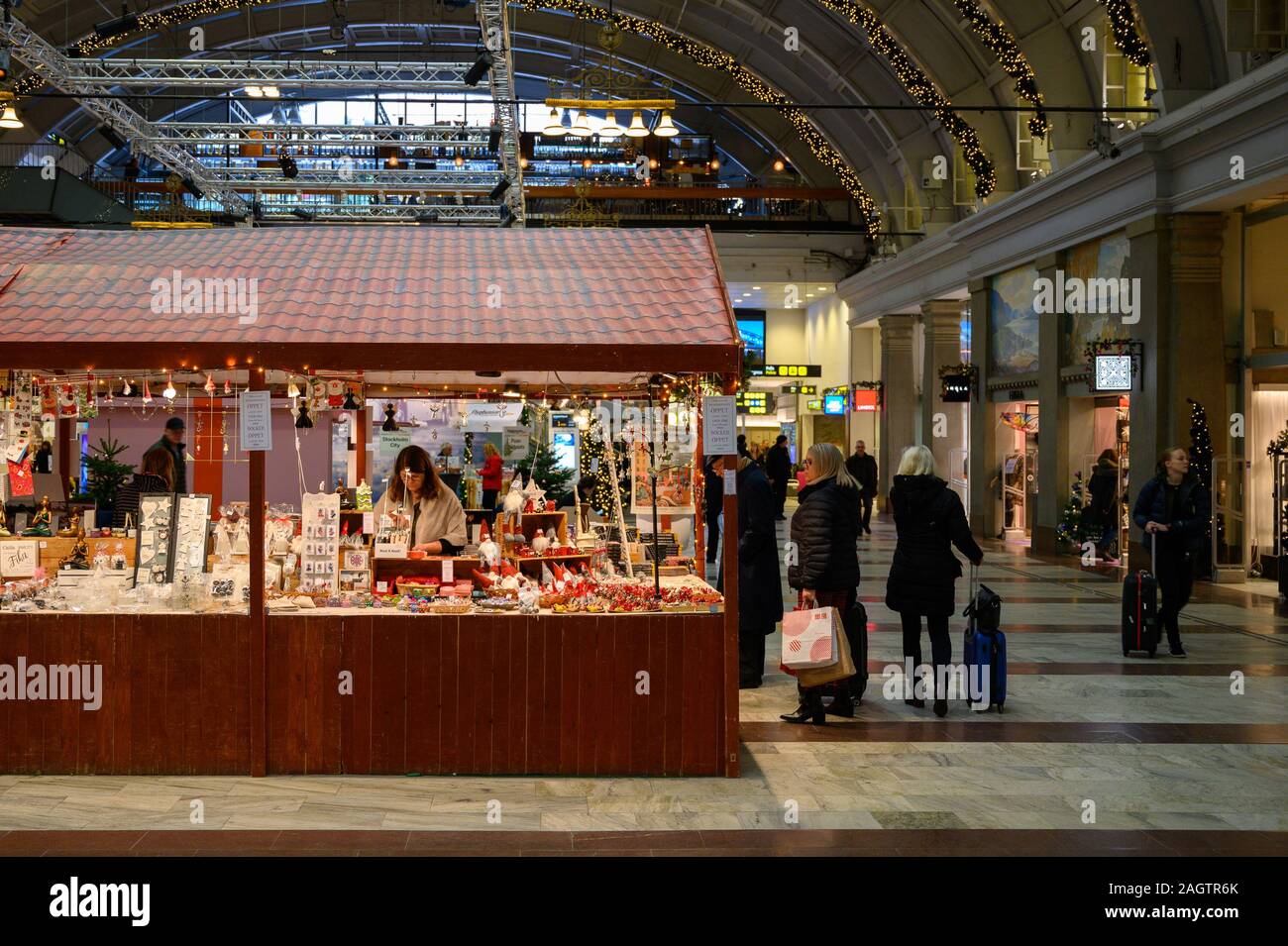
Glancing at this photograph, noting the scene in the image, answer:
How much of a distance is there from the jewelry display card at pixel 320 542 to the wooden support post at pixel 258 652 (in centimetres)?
49

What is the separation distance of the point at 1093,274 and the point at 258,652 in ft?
47.7

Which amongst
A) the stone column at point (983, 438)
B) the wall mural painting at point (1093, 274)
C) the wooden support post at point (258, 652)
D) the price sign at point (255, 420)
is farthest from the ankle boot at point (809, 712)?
the stone column at point (983, 438)

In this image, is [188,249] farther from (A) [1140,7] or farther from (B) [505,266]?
(A) [1140,7]

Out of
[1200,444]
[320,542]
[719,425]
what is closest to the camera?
[719,425]

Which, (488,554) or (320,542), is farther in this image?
(488,554)

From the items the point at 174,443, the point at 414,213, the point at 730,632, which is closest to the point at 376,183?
the point at 414,213

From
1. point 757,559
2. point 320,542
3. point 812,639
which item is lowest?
point 812,639

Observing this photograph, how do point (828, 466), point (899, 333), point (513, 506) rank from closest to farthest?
point (828, 466)
point (513, 506)
point (899, 333)

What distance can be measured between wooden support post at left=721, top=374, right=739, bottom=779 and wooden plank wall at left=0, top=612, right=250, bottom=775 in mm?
2469

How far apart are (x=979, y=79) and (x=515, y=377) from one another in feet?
49.5

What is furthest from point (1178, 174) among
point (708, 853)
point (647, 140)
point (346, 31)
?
point (346, 31)

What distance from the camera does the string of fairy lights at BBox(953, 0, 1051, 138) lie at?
18016 mm

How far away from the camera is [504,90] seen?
20.8 meters

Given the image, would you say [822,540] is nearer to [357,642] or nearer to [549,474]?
[357,642]
